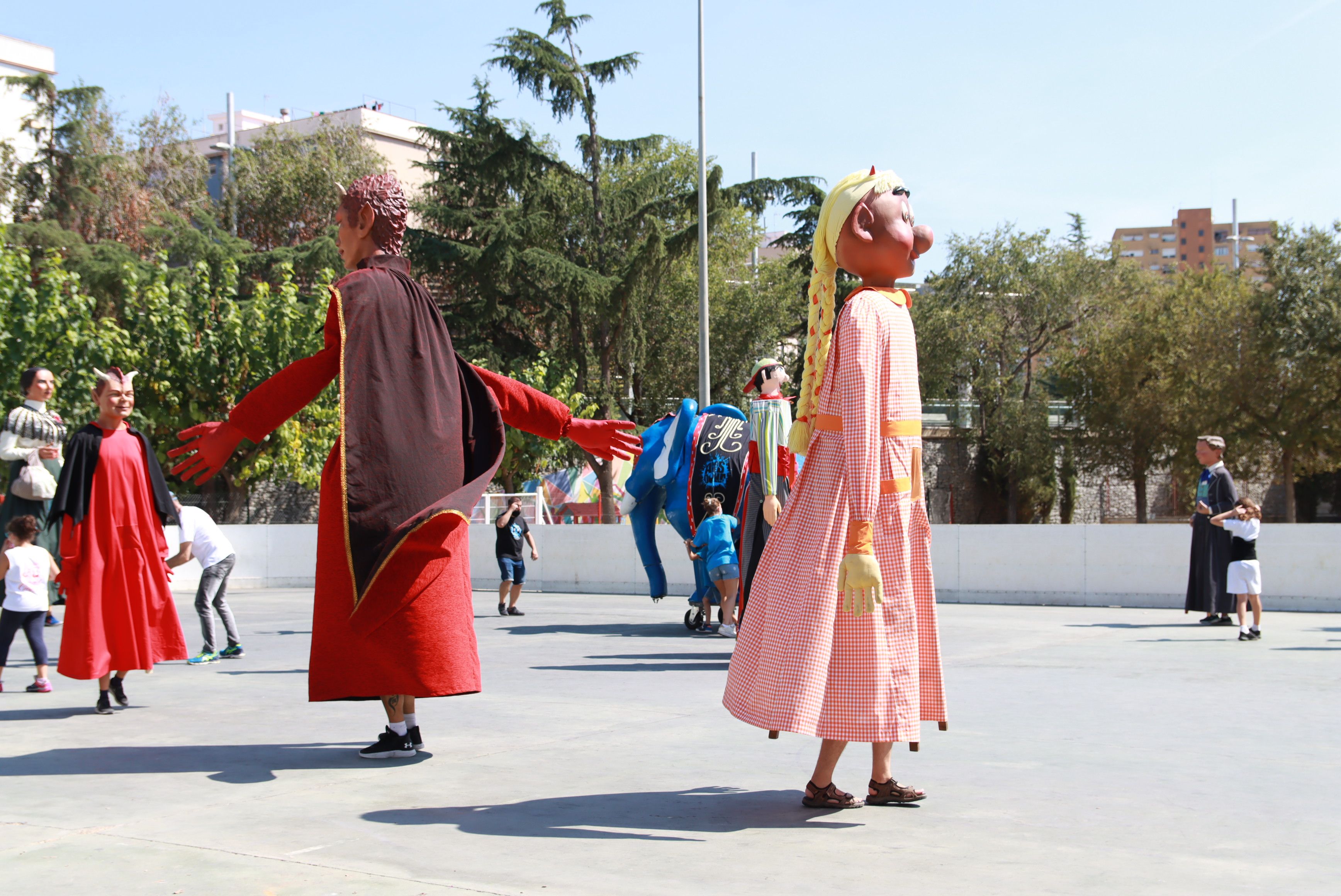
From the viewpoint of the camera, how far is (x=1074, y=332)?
1599 inches

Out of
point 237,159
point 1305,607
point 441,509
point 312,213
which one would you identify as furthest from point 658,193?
point 441,509

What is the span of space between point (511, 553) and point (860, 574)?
12474 millimetres

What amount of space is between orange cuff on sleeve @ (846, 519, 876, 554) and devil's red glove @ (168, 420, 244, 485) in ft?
9.50

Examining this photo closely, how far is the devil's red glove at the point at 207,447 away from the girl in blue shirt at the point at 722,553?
5.93 metres

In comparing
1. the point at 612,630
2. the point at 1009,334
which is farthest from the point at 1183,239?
the point at 612,630

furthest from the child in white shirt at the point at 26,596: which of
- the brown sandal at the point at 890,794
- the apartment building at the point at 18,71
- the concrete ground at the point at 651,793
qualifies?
the apartment building at the point at 18,71

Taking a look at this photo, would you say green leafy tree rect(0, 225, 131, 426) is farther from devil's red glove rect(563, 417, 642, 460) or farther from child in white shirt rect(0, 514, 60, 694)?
devil's red glove rect(563, 417, 642, 460)

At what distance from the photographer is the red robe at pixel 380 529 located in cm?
522

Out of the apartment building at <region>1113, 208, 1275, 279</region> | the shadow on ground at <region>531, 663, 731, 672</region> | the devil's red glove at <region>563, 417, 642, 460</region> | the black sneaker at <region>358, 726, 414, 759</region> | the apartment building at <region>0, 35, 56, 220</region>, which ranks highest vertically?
the apartment building at <region>1113, 208, 1275, 279</region>

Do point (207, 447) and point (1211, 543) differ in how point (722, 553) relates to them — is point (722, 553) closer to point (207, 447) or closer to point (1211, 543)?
point (1211, 543)

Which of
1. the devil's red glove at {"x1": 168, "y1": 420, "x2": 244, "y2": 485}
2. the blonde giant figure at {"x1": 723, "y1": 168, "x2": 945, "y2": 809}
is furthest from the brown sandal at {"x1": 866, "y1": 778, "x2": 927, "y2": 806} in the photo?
the devil's red glove at {"x1": 168, "y1": 420, "x2": 244, "y2": 485}

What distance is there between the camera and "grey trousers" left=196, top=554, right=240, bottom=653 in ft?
34.2

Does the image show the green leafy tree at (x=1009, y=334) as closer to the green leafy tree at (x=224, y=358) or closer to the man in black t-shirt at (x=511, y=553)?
the green leafy tree at (x=224, y=358)

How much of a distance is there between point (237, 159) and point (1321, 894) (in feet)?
140
